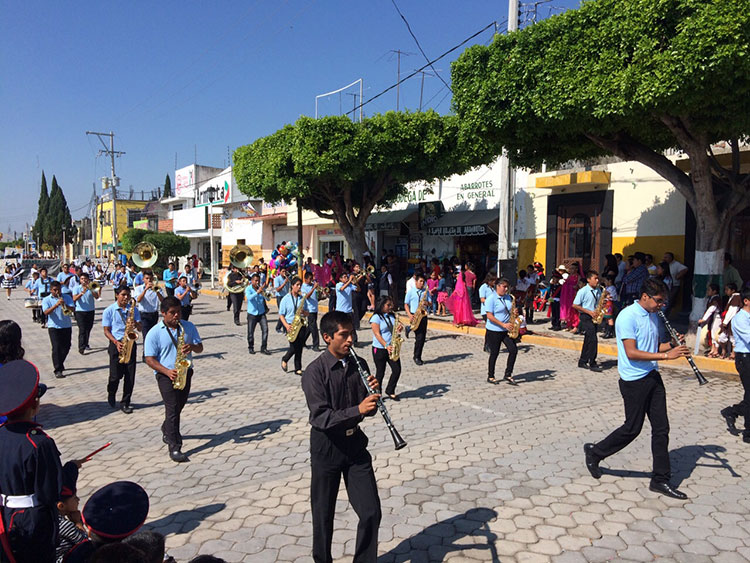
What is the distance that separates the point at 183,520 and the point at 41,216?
96.9 m

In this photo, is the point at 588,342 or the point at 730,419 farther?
the point at 588,342

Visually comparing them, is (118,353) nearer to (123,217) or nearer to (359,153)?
(359,153)

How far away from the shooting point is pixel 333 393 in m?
3.74

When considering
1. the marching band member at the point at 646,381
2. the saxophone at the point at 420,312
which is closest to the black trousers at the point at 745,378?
the marching band member at the point at 646,381

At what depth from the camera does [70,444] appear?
22.4 ft

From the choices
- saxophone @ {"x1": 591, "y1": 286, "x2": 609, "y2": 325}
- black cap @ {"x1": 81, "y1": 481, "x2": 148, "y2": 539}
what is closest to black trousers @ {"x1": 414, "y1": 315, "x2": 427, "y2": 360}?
saxophone @ {"x1": 591, "y1": 286, "x2": 609, "y2": 325}

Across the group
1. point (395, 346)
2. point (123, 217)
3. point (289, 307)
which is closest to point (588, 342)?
point (395, 346)

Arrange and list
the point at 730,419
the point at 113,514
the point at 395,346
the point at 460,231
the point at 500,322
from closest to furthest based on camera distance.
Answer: the point at 113,514
the point at 730,419
the point at 395,346
the point at 500,322
the point at 460,231

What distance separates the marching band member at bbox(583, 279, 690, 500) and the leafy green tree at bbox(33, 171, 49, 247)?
9512 centimetres

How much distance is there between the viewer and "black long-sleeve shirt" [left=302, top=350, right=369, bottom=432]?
11.8 feet

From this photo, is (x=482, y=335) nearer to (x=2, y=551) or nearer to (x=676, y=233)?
(x=676, y=233)

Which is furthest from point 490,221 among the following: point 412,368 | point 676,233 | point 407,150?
point 412,368

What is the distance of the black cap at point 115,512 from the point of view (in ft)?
7.20

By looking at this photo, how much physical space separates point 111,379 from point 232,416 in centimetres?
192
